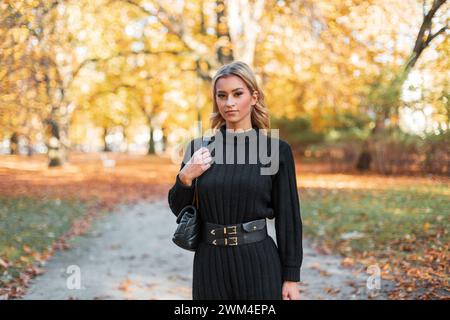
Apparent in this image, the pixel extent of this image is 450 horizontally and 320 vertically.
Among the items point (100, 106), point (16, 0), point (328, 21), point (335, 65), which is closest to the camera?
point (16, 0)

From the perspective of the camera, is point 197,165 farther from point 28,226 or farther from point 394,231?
point 28,226

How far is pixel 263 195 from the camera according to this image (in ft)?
8.75

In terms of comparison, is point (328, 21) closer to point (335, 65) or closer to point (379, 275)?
point (335, 65)

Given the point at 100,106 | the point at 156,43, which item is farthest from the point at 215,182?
the point at 100,106

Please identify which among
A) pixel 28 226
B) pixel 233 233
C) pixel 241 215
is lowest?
pixel 28 226

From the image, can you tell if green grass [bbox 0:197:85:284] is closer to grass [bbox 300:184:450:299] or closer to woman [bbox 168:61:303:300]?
woman [bbox 168:61:303:300]

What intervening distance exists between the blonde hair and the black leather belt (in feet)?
2.07

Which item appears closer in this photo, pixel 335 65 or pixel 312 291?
pixel 312 291

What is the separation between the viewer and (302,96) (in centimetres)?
1900

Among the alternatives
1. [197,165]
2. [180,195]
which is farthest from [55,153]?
[197,165]

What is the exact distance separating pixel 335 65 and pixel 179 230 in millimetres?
10002

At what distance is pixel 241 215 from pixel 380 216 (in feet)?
25.2

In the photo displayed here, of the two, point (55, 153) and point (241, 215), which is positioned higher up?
point (55, 153)

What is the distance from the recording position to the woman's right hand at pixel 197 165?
264cm
